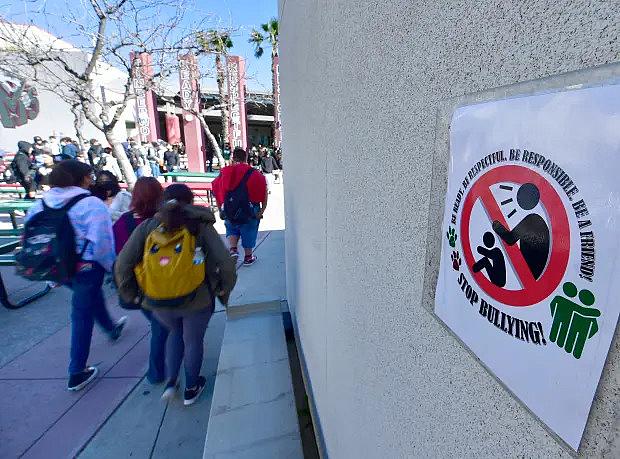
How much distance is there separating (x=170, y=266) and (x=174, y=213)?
0.35m

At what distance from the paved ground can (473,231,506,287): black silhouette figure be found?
8.48ft

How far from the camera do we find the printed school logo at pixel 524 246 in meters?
0.42

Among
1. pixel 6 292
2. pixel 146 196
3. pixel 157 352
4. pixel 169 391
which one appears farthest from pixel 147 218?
pixel 6 292

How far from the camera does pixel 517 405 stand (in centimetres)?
54

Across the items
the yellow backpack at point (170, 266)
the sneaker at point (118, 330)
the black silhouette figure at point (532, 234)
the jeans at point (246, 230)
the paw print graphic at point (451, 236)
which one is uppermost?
the black silhouette figure at point (532, 234)

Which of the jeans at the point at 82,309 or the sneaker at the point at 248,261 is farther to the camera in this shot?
the sneaker at the point at 248,261

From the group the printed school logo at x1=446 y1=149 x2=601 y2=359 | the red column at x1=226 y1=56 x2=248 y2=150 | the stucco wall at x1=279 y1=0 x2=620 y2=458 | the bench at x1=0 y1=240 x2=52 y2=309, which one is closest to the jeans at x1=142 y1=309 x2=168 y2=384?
the stucco wall at x1=279 y1=0 x2=620 y2=458

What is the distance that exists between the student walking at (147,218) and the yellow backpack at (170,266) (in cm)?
49

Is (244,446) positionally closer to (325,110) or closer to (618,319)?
(325,110)

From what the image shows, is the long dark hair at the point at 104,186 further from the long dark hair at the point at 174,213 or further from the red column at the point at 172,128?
the red column at the point at 172,128

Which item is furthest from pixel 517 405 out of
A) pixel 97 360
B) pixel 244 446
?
pixel 97 360

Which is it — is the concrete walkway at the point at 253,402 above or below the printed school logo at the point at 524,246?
below

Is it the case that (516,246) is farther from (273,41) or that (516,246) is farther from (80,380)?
(273,41)

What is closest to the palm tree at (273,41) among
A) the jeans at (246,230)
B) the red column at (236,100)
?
the red column at (236,100)
